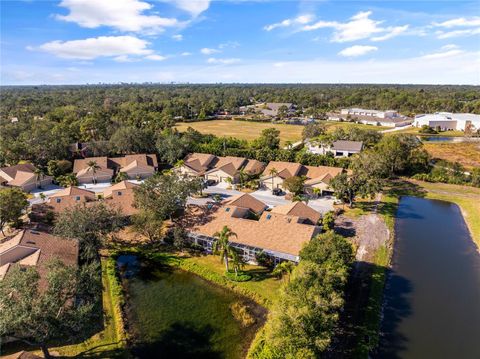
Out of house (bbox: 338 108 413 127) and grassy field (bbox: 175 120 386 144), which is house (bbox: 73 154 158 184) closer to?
grassy field (bbox: 175 120 386 144)

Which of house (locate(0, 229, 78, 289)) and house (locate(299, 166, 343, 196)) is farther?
house (locate(299, 166, 343, 196))

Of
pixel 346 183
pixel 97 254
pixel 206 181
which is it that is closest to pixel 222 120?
pixel 206 181

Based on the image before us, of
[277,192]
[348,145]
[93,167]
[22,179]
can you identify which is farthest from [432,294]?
[22,179]

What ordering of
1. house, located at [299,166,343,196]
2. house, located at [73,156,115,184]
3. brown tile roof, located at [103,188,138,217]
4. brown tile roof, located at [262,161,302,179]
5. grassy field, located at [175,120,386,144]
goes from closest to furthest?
brown tile roof, located at [103,188,138,217]
house, located at [299,166,343,196]
brown tile roof, located at [262,161,302,179]
house, located at [73,156,115,184]
grassy field, located at [175,120,386,144]

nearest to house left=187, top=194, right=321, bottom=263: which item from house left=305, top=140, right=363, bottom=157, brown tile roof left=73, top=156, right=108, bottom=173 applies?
brown tile roof left=73, top=156, right=108, bottom=173

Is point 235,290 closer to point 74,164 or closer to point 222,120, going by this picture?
point 74,164

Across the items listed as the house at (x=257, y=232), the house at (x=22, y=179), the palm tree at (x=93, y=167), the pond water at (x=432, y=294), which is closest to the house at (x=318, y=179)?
the pond water at (x=432, y=294)
